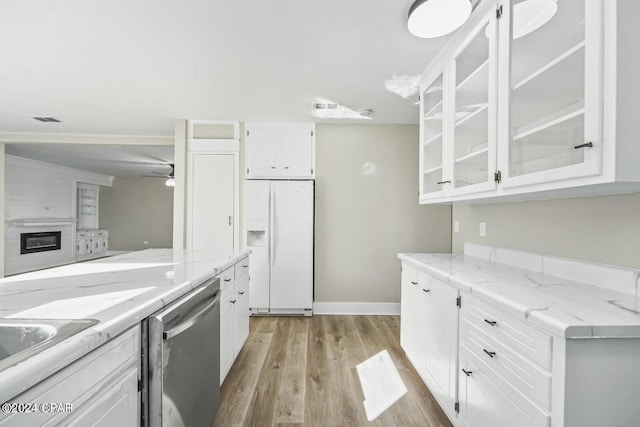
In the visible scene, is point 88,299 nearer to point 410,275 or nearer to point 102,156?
point 410,275

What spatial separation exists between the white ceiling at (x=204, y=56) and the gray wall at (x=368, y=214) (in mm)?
469

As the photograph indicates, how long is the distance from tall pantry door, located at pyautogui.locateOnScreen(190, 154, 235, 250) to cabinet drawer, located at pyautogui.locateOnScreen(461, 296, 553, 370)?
3.00 m

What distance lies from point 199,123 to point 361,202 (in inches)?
93.2

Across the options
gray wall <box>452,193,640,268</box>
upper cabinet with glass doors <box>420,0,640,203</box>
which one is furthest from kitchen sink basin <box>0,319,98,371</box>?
gray wall <box>452,193,640,268</box>

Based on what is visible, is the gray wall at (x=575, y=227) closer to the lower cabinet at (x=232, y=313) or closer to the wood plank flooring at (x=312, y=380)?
the wood plank flooring at (x=312, y=380)

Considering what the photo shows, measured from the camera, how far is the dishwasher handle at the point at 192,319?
1153 millimetres

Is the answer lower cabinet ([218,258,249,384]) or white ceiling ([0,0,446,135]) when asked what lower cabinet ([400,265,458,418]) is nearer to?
lower cabinet ([218,258,249,384])

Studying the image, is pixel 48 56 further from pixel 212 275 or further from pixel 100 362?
pixel 100 362

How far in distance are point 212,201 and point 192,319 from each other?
2.59 metres

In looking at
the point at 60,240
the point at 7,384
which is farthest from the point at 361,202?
the point at 60,240

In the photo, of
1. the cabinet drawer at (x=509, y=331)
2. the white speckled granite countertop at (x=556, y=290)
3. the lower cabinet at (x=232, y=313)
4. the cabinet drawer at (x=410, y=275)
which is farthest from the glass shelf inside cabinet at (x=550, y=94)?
the lower cabinet at (x=232, y=313)

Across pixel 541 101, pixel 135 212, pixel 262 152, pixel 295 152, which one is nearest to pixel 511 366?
pixel 541 101

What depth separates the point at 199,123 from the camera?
12.5 feet

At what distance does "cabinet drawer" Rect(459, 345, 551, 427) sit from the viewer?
1.03m
